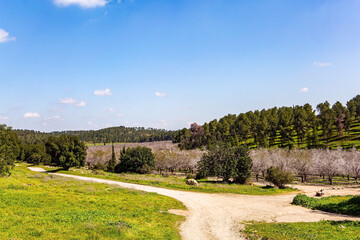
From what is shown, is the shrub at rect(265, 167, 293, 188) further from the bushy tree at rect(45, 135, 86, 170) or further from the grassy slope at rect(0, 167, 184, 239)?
the bushy tree at rect(45, 135, 86, 170)

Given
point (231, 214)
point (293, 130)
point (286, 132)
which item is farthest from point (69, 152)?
point (293, 130)

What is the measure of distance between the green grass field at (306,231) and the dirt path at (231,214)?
67.4 inches

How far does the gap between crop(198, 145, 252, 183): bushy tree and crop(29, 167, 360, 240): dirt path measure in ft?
45.6

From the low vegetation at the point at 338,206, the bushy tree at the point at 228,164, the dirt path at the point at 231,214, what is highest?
the bushy tree at the point at 228,164

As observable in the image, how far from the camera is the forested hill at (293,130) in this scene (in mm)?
119938

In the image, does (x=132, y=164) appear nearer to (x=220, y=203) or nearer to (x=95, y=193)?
(x=95, y=193)

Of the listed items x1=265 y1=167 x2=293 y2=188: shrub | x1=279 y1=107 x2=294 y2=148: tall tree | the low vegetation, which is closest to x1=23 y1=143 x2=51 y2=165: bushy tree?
x1=265 y1=167 x2=293 y2=188: shrub

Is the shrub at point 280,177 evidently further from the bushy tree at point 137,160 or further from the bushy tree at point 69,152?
the bushy tree at point 69,152

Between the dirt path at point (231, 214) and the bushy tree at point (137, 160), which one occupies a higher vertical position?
the bushy tree at point (137, 160)

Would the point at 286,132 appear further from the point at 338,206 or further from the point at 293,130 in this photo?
the point at 338,206

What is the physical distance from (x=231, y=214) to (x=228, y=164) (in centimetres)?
2748

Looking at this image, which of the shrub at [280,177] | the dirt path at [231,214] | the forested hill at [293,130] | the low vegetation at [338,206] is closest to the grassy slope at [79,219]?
the dirt path at [231,214]

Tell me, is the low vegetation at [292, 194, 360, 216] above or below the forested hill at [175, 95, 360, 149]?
below

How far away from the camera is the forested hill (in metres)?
120
